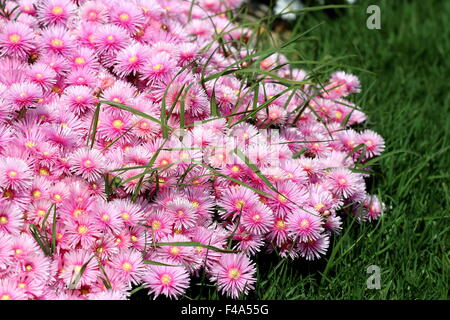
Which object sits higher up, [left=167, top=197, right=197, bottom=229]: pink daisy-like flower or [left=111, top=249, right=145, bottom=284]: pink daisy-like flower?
[left=167, top=197, right=197, bottom=229]: pink daisy-like flower

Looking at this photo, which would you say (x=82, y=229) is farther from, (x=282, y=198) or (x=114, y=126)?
(x=282, y=198)

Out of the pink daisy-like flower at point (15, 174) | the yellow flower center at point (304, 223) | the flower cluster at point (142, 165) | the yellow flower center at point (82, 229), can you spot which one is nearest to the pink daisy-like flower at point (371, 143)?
the flower cluster at point (142, 165)

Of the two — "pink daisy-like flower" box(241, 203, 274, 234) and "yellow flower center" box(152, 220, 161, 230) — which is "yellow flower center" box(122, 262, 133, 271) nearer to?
"yellow flower center" box(152, 220, 161, 230)

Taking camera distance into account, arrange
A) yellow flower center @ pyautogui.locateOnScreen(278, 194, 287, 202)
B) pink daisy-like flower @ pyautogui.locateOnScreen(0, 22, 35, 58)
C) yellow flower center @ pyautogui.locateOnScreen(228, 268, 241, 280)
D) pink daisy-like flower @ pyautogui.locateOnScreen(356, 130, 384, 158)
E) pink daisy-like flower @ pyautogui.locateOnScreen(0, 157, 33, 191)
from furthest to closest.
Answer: pink daisy-like flower @ pyautogui.locateOnScreen(356, 130, 384, 158)
pink daisy-like flower @ pyautogui.locateOnScreen(0, 22, 35, 58)
yellow flower center @ pyautogui.locateOnScreen(278, 194, 287, 202)
yellow flower center @ pyautogui.locateOnScreen(228, 268, 241, 280)
pink daisy-like flower @ pyautogui.locateOnScreen(0, 157, 33, 191)

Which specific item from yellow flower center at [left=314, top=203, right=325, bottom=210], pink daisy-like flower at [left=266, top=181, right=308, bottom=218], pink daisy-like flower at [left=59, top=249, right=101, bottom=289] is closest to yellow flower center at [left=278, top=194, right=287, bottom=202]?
pink daisy-like flower at [left=266, top=181, right=308, bottom=218]

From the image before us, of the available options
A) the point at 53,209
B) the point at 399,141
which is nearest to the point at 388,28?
the point at 399,141

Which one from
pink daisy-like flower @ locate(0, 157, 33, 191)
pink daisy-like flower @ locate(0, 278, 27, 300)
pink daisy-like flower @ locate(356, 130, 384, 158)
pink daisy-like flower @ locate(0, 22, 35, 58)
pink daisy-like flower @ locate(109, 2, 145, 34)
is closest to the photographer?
pink daisy-like flower @ locate(0, 278, 27, 300)
